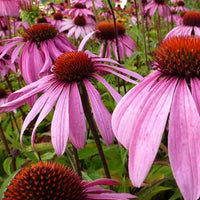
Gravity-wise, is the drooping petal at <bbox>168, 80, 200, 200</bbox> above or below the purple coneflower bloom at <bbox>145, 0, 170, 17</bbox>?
below

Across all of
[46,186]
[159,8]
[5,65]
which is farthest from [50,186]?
[159,8]

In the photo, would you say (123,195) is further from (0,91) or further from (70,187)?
(0,91)

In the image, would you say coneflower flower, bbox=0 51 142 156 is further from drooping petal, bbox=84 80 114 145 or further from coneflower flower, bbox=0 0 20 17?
coneflower flower, bbox=0 0 20 17

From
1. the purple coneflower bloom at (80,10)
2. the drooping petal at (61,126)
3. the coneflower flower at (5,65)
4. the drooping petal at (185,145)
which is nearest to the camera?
the drooping petal at (185,145)

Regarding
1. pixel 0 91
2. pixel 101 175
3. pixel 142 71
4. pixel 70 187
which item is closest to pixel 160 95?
pixel 70 187

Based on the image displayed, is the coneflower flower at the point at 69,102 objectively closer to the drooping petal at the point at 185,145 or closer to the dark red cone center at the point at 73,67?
the dark red cone center at the point at 73,67

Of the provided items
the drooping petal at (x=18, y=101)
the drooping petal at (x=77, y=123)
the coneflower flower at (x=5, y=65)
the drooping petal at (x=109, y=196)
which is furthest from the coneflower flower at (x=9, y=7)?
the drooping petal at (x=109, y=196)

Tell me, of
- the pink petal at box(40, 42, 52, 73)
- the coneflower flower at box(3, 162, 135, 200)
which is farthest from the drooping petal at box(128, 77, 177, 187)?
the pink petal at box(40, 42, 52, 73)
